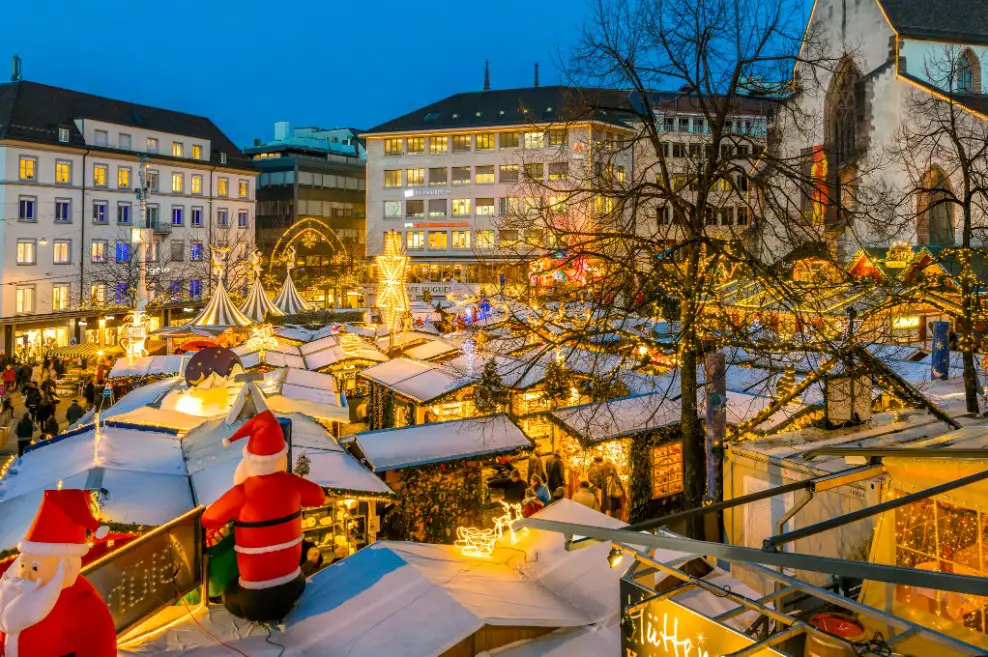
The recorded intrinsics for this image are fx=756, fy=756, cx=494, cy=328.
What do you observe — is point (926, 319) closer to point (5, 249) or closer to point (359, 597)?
point (359, 597)

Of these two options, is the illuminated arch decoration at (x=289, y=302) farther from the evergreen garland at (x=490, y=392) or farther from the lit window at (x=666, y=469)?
the lit window at (x=666, y=469)

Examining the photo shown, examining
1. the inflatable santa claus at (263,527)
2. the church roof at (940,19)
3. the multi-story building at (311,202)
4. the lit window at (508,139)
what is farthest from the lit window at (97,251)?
the inflatable santa claus at (263,527)

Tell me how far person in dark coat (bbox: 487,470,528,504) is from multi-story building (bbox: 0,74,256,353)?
32456mm

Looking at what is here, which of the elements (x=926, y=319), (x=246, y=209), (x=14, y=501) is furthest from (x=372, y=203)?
(x=14, y=501)

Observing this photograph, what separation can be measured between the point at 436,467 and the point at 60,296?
37.3 metres

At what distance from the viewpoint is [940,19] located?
3366 cm

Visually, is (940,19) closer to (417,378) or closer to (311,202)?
(417,378)

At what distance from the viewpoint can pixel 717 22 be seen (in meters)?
10.4

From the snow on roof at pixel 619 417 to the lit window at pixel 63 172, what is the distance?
1527 inches

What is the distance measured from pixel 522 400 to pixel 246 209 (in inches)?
1718

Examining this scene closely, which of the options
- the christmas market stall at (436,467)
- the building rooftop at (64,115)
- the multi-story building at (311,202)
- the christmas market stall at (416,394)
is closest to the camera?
the christmas market stall at (436,467)

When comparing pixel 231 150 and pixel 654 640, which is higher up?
pixel 231 150

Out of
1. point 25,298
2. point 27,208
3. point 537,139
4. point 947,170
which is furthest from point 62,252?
point 947,170

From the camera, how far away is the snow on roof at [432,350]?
19.8m
